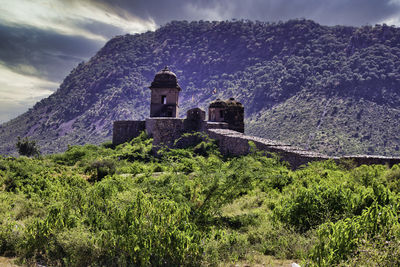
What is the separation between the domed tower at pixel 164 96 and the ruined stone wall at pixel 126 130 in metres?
2.91

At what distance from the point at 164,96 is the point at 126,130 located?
4659mm

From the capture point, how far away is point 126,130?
71.4 ft

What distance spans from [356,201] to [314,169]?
290 cm

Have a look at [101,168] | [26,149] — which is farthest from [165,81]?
[26,149]

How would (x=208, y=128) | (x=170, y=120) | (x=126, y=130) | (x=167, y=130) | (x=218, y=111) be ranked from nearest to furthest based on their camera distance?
1. (x=208, y=128)
2. (x=167, y=130)
3. (x=170, y=120)
4. (x=126, y=130)
5. (x=218, y=111)

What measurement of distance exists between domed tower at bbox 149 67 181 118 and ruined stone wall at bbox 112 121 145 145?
2908mm

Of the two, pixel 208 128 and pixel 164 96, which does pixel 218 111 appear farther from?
pixel 208 128

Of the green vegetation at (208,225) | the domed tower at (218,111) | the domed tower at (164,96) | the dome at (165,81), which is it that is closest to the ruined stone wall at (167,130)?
the domed tower at (218,111)

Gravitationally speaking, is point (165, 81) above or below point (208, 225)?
above

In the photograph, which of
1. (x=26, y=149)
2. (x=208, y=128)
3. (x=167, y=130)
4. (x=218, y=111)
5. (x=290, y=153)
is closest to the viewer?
(x=290, y=153)

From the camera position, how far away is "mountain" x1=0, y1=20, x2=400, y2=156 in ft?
166

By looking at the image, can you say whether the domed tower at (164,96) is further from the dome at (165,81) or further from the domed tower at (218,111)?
the domed tower at (218,111)

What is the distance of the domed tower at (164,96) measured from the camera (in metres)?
24.1

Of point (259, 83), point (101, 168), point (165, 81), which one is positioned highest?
point (259, 83)
